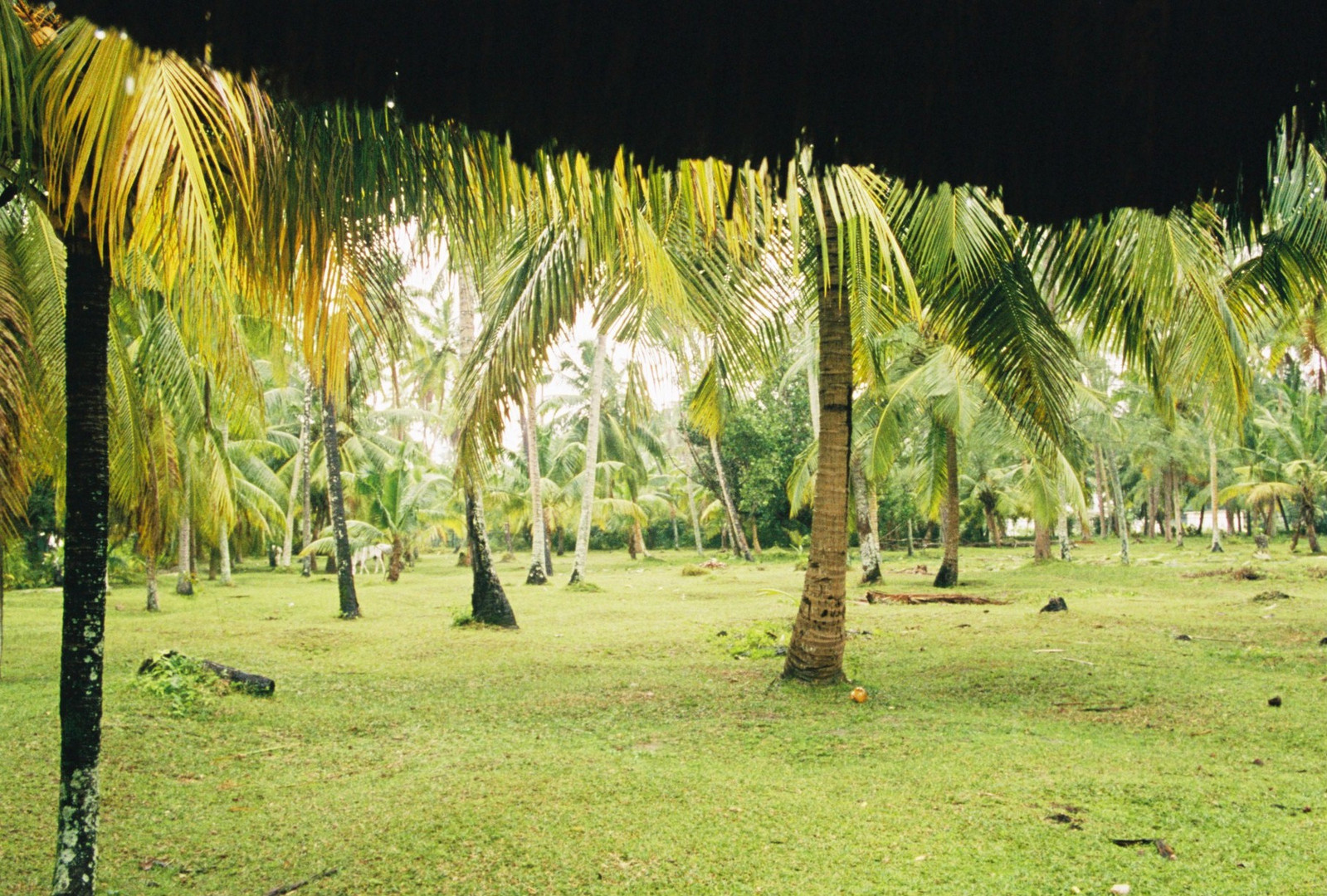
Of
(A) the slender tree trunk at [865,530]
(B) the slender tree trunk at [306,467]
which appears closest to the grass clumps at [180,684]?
(B) the slender tree trunk at [306,467]

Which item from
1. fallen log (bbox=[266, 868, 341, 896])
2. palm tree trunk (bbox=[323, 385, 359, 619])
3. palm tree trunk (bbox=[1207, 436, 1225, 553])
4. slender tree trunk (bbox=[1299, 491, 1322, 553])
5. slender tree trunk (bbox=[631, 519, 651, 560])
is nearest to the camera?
fallen log (bbox=[266, 868, 341, 896])

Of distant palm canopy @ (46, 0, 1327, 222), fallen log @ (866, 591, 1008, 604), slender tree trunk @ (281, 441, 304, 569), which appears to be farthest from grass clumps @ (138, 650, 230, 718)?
slender tree trunk @ (281, 441, 304, 569)

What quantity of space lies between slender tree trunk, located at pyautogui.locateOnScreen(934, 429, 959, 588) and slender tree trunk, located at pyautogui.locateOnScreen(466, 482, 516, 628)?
866 cm

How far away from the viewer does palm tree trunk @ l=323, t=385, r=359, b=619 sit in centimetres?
1262

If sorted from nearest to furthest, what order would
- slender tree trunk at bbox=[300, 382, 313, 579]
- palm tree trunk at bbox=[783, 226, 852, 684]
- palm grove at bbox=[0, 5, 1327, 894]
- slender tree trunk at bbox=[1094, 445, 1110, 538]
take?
palm grove at bbox=[0, 5, 1327, 894] < palm tree trunk at bbox=[783, 226, 852, 684] < slender tree trunk at bbox=[300, 382, 313, 579] < slender tree trunk at bbox=[1094, 445, 1110, 538]

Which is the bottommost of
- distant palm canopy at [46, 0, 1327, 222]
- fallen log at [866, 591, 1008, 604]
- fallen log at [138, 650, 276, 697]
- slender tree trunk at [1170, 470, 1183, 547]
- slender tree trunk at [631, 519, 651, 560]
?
slender tree trunk at [631, 519, 651, 560]

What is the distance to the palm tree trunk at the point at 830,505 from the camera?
6.52m

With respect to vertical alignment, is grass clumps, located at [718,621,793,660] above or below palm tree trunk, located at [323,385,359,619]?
below

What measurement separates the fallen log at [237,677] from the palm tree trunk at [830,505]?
438cm

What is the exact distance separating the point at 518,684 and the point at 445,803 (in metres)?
3.16

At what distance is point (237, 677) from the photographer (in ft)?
22.4

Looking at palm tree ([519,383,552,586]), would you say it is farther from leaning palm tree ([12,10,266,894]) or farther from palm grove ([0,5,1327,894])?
leaning palm tree ([12,10,266,894])

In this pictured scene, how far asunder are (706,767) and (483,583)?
6.94 m

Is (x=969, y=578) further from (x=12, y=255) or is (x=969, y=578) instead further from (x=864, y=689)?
(x=12, y=255)
